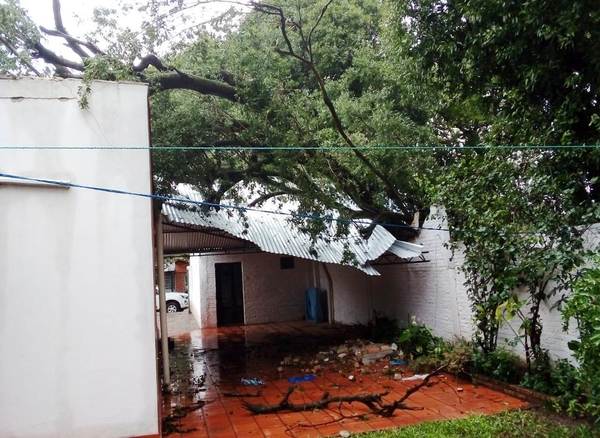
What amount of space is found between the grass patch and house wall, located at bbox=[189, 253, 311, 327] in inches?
421

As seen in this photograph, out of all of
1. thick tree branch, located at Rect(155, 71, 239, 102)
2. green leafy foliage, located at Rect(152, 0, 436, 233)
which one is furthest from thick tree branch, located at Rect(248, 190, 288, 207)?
thick tree branch, located at Rect(155, 71, 239, 102)

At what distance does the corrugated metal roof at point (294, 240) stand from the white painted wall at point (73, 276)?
10.2ft

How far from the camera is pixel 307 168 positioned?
7.59 m

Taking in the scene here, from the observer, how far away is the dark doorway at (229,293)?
15094 mm

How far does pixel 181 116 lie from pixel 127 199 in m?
3.05

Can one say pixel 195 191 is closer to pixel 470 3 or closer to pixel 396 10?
pixel 396 10

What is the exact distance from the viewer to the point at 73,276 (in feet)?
13.8

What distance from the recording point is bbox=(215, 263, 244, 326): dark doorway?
15094mm

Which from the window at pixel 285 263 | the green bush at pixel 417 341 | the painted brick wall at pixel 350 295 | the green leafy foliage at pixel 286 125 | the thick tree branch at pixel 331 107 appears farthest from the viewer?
the window at pixel 285 263

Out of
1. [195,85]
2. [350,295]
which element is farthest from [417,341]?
[195,85]

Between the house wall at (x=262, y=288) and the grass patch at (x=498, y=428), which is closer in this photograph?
the grass patch at (x=498, y=428)

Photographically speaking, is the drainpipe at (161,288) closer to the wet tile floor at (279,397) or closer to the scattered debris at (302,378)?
the wet tile floor at (279,397)

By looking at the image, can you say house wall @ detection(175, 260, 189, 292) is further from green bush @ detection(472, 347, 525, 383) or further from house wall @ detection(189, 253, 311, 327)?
green bush @ detection(472, 347, 525, 383)

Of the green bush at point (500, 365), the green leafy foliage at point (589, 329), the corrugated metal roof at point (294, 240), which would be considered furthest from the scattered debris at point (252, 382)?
the green leafy foliage at point (589, 329)
